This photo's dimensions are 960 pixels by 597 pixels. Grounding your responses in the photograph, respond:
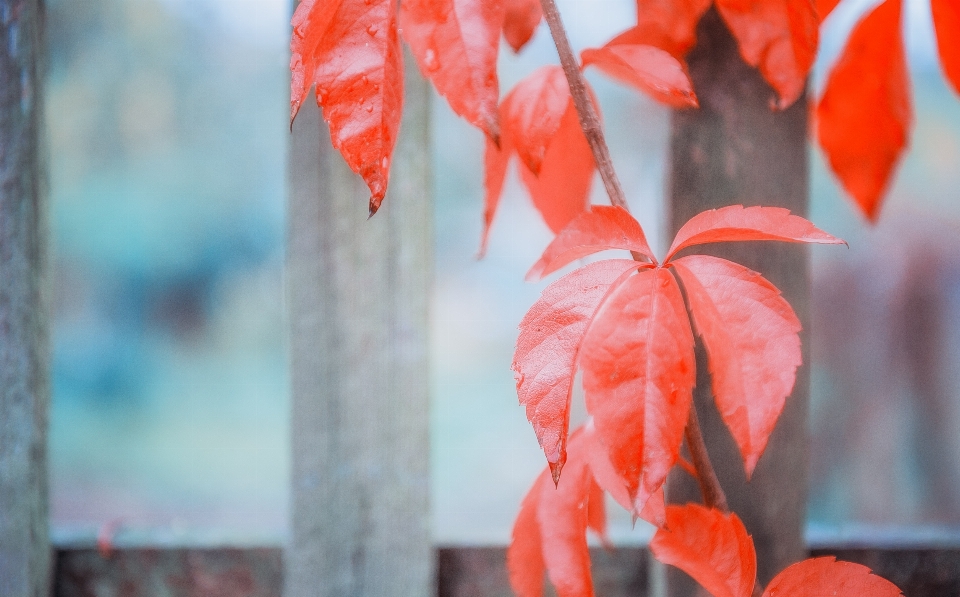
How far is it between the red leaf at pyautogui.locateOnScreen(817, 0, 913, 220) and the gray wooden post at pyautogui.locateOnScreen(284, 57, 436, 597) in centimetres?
50

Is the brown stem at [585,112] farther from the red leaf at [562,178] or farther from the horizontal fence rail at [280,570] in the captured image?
the horizontal fence rail at [280,570]

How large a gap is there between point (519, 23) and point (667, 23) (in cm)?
16

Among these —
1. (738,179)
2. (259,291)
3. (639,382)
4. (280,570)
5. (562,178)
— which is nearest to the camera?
(639,382)

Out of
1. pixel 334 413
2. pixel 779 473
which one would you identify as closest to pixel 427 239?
pixel 334 413

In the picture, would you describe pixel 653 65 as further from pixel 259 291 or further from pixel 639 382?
pixel 259 291

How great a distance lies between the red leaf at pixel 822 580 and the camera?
1.24 feet

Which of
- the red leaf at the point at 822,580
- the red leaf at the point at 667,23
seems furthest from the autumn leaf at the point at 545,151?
the red leaf at the point at 822,580

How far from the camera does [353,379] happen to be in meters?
0.68

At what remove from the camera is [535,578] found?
0.50 metres

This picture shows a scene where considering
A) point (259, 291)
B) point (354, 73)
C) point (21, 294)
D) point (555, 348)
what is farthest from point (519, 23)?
point (259, 291)

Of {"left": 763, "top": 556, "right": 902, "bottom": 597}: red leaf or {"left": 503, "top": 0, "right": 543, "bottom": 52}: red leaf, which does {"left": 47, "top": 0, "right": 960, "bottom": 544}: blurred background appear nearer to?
{"left": 503, "top": 0, "right": 543, "bottom": 52}: red leaf

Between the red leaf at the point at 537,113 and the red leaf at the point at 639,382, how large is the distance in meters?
0.16

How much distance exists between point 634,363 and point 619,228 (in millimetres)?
107

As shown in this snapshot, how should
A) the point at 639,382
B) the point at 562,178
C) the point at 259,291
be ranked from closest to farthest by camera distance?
the point at 639,382 → the point at 562,178 → the point at 259,291
